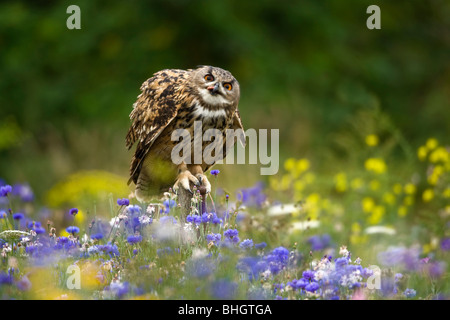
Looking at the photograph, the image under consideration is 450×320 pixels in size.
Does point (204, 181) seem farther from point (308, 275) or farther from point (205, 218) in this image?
point (308, 275)

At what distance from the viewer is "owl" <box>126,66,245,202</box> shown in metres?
4.43

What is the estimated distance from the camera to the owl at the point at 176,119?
4434mm

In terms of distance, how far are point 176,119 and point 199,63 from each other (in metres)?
8.08

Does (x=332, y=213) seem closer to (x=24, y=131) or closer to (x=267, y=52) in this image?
(x=267, y=52)

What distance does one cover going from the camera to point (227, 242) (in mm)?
3859

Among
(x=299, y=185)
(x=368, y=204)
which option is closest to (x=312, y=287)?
(x=368, y=204)

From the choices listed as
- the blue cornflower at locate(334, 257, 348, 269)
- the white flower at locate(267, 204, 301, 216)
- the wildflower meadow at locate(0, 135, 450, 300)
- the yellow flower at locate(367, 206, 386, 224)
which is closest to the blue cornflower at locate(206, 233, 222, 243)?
the wildflower meadow at locate(0, 135, 450, 300)

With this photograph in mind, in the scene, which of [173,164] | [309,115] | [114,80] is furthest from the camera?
[114,80]

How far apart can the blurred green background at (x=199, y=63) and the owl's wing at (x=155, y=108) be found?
→ 230 inches

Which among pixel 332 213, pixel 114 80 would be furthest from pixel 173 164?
pixel 114 80

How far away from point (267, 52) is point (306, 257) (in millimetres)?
8020

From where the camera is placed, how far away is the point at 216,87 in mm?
4359

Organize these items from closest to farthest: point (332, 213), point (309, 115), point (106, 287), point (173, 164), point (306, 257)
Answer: point (106, 287) < point (306, 257) < point (173, 164) < point (332, 213) < point (309, 115)

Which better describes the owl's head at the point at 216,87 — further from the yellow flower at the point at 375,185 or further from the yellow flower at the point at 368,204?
the yellow flower at the point at 375,185
